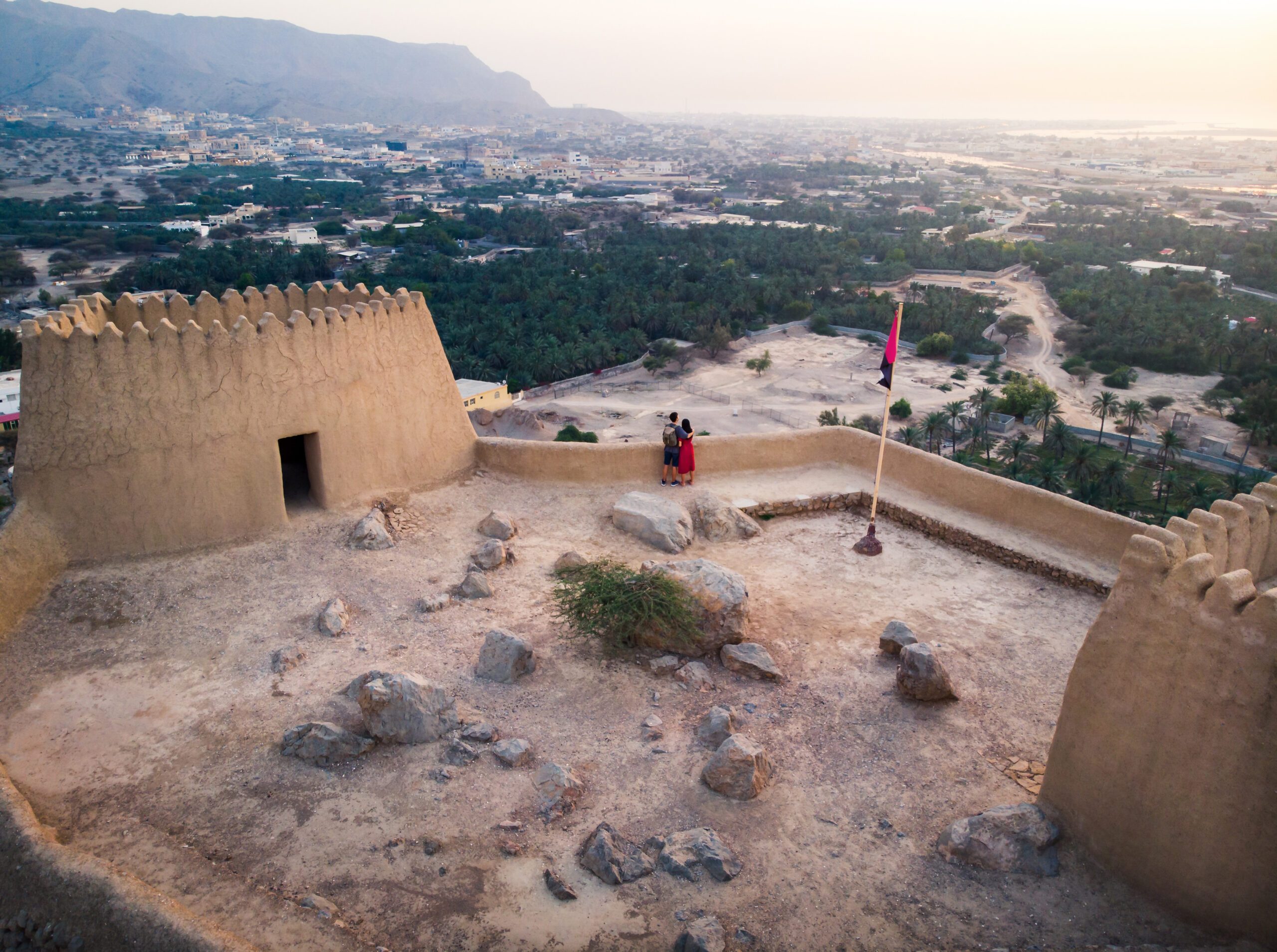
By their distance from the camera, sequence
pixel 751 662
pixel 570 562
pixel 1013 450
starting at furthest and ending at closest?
pixel 1013 450, pixel 570 562, pixel 751 662

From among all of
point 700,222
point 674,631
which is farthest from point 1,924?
point 700,222

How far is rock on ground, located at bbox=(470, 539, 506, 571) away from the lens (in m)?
10.1

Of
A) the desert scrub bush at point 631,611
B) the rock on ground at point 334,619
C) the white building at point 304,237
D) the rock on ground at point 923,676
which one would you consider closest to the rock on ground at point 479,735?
the desert scrub bush at point 631,611

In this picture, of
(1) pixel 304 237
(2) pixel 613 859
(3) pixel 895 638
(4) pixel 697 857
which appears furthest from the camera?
(1) pixel 304 237

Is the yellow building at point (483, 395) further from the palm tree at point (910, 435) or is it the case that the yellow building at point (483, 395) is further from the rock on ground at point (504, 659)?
the rock on ground at point (504, 659)

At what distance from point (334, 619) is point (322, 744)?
1.97m

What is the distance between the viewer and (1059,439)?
119 feet

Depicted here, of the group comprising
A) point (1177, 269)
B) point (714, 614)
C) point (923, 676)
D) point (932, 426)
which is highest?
point (714, 614)

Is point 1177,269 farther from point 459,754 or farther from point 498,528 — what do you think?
point 459,754

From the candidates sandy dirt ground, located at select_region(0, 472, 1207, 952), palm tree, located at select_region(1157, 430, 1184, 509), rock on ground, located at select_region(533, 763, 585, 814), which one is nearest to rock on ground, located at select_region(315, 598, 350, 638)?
sandy dirt ground, located at select_region(0, 472, 1207, 952)

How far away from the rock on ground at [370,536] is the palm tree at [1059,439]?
32.3 metres

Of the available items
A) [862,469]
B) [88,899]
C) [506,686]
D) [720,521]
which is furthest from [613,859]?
[862,469]

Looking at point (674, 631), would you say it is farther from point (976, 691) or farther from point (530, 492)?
point (530, 492)

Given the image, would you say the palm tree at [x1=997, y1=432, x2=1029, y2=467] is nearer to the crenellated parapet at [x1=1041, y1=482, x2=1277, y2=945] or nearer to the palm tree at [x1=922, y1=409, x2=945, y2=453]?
the palm tree at [x1=922, y1=409, x2=945, y2=453]
